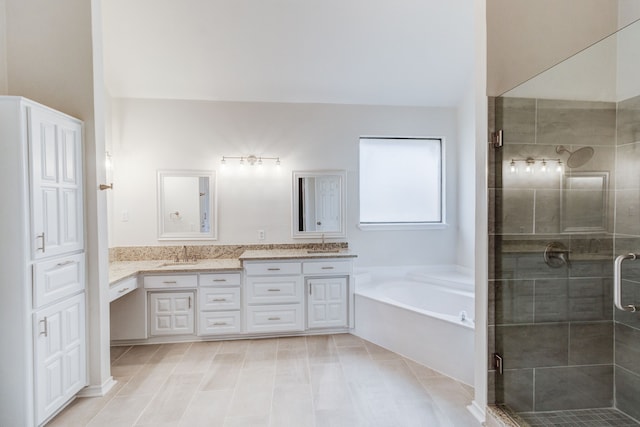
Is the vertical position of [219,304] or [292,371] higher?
[219,304]

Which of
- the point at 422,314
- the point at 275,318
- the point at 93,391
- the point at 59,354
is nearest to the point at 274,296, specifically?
the point at 275,318

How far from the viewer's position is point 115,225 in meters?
3.49

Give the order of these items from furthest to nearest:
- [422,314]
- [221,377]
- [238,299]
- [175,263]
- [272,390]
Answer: [175,263], [238,299], [422,314], [221,377], [272,390]

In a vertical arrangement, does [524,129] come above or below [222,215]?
above

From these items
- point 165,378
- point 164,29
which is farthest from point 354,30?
point 165,378

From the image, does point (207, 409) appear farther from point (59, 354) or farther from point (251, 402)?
point (59, 354)

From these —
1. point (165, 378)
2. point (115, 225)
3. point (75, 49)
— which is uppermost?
point (75, 49)

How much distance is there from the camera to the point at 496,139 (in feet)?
6.29

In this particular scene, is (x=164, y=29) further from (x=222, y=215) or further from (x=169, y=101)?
(x=222, y=215)

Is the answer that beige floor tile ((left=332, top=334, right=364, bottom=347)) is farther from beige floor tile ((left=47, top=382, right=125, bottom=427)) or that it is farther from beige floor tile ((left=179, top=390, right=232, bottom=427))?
beige floor tile ((left=47, top=382, right=125, bottom=427))

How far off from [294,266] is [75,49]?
8.13 feet

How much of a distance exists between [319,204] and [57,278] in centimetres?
252

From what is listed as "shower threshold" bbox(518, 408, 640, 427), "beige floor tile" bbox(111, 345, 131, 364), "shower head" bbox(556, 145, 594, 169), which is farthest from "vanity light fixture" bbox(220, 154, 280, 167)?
"shower threshold" bbox(518, 408, 640, 427)

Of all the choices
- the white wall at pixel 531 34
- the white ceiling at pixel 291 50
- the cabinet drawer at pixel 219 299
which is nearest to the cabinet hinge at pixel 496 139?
the white wall at pixel 531 34
